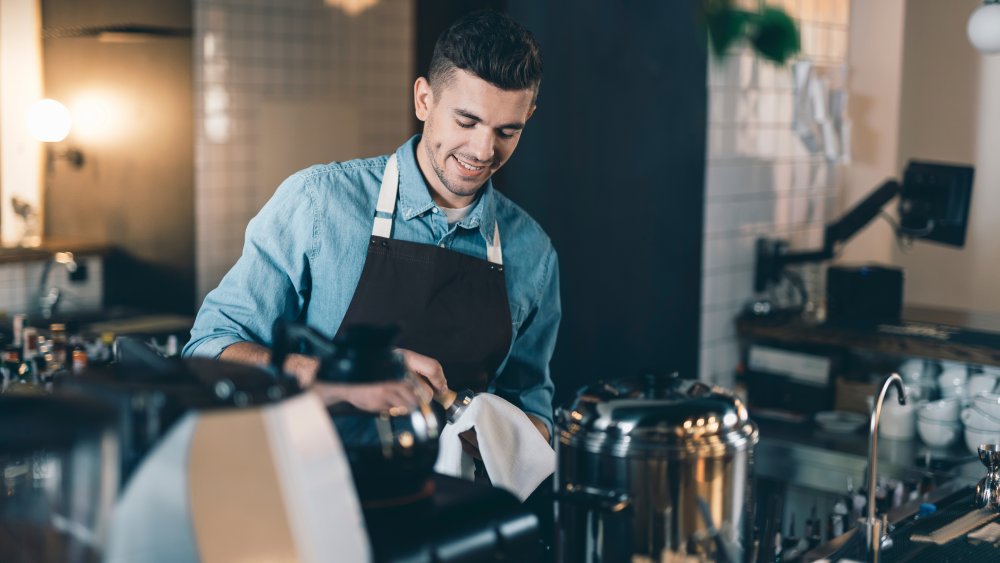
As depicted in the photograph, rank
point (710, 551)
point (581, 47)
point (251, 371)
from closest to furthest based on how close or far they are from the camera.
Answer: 1. point (251, 371)
2. point (710, 551)
3. point (581, 47)

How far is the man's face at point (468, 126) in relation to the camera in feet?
6.66

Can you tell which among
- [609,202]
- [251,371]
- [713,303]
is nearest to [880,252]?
[713,303]

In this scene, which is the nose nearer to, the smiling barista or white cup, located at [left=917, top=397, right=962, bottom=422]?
the smiling barista

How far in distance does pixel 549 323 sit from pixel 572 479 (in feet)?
2.58

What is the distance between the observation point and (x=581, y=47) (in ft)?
13.0

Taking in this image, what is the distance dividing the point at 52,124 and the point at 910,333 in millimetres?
4541

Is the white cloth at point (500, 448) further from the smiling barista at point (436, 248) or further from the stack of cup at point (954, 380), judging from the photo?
→ the stack of cup at point (954, 380)

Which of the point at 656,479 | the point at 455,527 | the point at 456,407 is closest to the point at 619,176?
the point at 456,407

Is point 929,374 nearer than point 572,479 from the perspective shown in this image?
No

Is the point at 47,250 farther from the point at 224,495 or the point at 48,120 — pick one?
the point at 224,495

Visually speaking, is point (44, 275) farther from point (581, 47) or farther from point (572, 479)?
point (572, 479)

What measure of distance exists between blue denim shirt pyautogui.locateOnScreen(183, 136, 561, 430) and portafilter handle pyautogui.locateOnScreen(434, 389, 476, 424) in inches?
17.4

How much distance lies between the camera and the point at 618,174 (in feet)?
13.7

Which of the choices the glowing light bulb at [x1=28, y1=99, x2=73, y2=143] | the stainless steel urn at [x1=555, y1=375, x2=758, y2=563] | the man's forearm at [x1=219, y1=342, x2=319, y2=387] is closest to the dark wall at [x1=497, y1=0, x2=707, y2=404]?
the man's forearm at [x1=219, y1=342, x2=319, y2=387]
